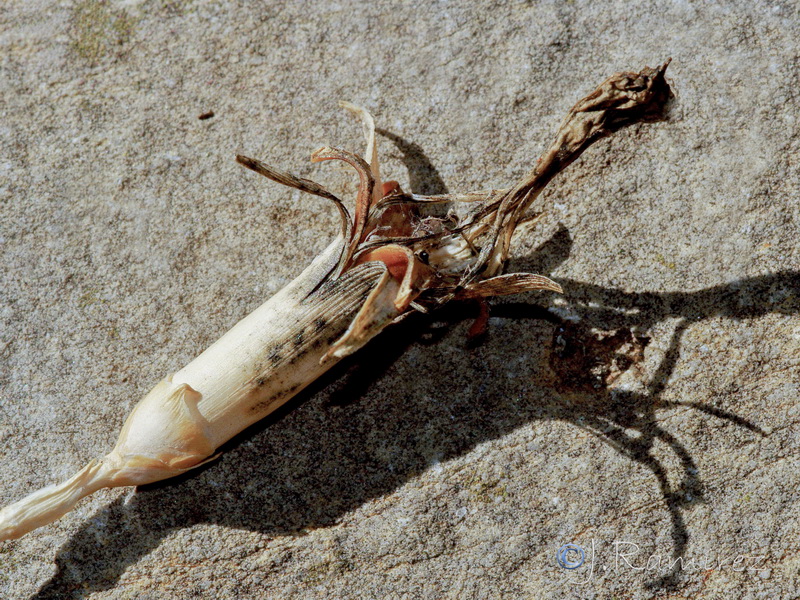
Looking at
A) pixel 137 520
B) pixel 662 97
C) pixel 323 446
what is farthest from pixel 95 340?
pixel 662 97

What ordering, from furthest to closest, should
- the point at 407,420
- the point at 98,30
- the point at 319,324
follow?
1. the point at 98,30
2. the point at 407,420
3. the point at 319,324

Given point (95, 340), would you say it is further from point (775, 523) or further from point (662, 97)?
point (775, 523)

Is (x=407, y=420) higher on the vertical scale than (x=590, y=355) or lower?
higher

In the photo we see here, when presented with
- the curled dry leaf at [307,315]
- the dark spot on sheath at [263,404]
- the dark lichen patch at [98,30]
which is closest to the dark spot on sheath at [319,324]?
the curled dry leaf at [307,315]

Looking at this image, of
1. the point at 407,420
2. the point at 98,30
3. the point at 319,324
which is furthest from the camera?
the point at 98,30

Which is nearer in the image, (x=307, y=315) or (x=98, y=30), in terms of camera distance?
(x=307, y=315)

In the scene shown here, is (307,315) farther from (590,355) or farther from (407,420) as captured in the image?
(590,355)

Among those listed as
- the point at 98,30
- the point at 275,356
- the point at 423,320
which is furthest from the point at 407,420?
the point at 98,30
